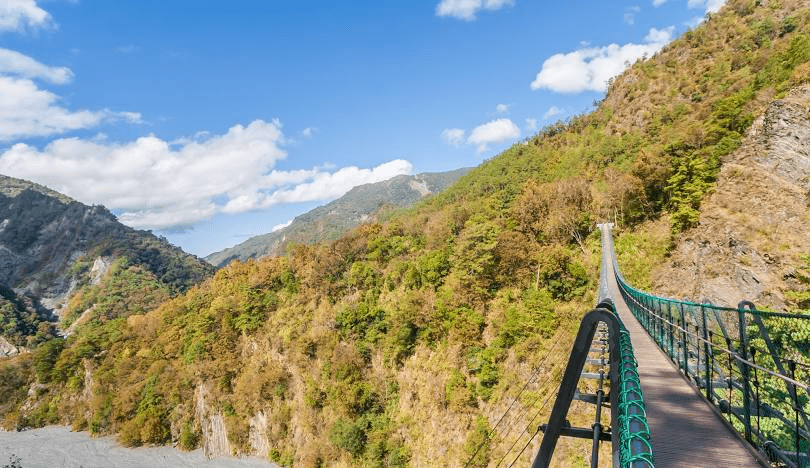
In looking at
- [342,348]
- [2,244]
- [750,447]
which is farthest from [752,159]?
[2,244]

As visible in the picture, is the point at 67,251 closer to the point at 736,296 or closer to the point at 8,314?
the point at 8,314

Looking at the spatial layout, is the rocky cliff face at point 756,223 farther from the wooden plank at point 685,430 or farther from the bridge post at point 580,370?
the bridge post at point 580,370

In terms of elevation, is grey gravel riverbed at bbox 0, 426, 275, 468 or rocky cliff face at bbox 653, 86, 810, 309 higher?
rocky cliff face at bbox 653, 86, 810, 309

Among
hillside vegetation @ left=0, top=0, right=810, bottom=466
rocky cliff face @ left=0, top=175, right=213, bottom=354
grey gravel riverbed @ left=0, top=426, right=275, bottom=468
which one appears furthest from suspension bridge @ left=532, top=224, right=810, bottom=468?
rocky cliff face @ left=0, top=175, right=213, bottom=354

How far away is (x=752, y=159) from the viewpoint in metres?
19.4

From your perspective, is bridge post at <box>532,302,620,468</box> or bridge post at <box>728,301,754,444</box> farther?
bridge post at <box>728,301,754,444</box>

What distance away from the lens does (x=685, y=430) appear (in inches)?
182

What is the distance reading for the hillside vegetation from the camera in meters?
22.3

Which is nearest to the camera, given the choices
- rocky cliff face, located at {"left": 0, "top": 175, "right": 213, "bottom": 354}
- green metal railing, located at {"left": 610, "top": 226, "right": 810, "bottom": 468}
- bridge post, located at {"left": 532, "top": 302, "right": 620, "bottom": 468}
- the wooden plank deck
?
bridge post, located at {"left": 532, "top": 302, "right": 620, "bottom": 468}

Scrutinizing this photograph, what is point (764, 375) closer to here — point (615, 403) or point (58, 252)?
point (615, 403)

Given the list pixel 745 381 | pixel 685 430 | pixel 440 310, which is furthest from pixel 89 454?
pixel 745 381

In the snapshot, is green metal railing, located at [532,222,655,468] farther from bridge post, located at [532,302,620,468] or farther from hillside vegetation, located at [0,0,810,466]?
hillside vegetation, located at [0,0,810,466]

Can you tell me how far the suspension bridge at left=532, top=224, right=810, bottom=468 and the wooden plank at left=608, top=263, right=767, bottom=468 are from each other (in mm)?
12

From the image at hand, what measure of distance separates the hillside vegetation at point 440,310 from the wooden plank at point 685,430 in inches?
426
